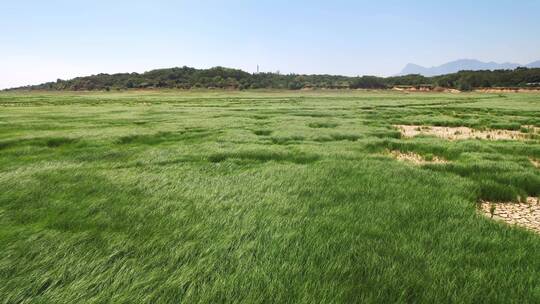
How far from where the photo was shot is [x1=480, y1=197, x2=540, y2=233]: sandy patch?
7059 mm

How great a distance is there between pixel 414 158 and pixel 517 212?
20.6 ft

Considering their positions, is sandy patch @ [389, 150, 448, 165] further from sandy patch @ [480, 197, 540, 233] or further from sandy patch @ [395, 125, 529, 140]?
sandy patch @ [395, 125, 529, 140]

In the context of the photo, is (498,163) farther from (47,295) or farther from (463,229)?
(47,295)

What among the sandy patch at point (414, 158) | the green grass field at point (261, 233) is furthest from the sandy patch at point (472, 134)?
the green grass field at point (261, 233)

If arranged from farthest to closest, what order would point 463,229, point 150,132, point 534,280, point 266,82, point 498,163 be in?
1. point 266,82
2. point 150,132
3. point 498,163
4. point 463,229
5. point 534,280

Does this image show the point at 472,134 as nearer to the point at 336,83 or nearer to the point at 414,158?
the point at 414,158

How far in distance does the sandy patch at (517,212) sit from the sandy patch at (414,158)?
463 centimetres

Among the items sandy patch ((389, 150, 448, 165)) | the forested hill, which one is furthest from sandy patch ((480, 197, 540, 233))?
the forested hill

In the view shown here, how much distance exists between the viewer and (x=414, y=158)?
1387 cm

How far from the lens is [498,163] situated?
1137 centimetres

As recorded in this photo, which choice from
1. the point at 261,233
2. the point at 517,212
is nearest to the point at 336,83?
the point at 517,212

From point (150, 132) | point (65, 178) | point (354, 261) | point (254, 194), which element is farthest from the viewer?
point (150, 132)

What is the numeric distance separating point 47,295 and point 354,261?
384 cm

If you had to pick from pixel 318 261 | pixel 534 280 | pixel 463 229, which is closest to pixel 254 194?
pixel 318 261
